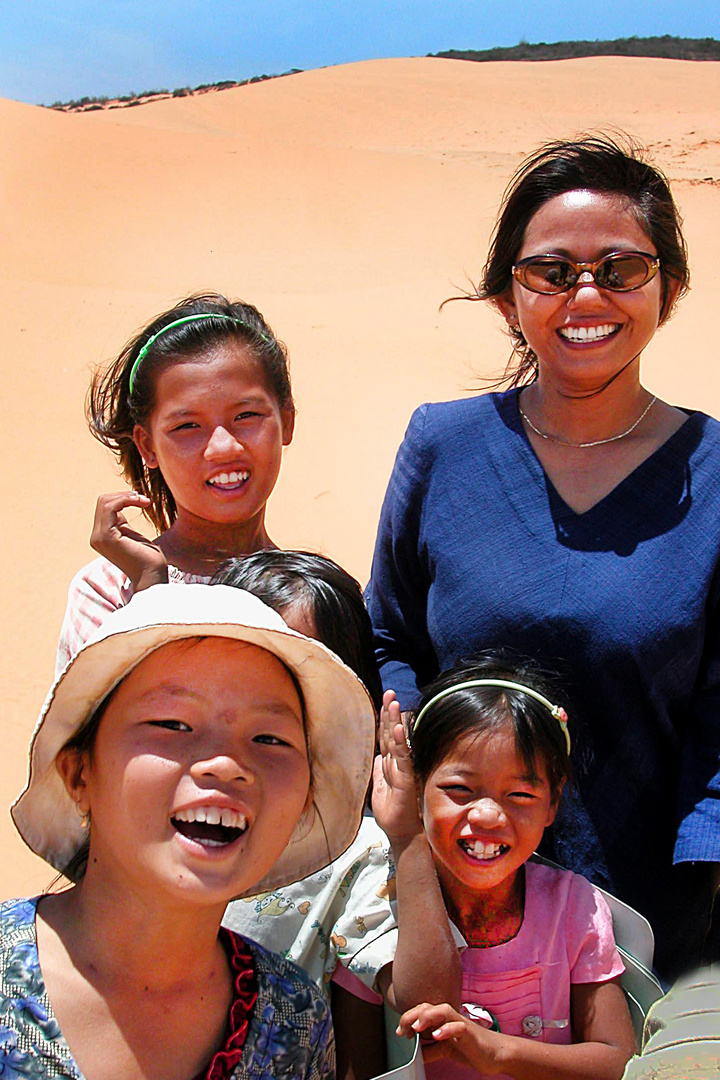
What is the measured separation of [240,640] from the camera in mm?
1738

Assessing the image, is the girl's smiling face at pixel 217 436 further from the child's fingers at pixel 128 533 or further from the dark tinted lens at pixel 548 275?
the dark tinted lens at pixel 548 275

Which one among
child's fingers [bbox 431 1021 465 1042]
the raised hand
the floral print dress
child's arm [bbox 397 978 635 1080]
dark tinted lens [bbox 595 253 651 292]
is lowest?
child's arm [bbox 397 978 635 1080]

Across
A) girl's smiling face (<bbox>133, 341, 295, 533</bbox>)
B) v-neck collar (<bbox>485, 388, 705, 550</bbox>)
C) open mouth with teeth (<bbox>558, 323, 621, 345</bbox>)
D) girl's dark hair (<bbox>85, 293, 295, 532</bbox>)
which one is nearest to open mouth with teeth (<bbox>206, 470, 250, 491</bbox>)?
girl's smiling face (<bbox>133, 341, 295, 533</bbox>)

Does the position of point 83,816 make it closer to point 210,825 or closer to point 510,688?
point 210,825

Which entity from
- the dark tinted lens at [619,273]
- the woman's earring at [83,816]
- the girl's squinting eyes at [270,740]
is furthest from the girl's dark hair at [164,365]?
the girl's squinting eyes at [270,740]

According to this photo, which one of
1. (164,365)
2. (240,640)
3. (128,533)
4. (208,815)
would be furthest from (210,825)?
(164,365)

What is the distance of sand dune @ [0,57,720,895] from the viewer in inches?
292

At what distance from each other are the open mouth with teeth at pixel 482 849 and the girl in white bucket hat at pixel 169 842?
0.47 meters

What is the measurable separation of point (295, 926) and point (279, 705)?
0.63 m

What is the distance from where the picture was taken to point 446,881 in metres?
2.28

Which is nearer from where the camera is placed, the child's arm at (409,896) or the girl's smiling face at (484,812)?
the child's arm at (409,896)

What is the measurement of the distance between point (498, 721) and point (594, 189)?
4.04ft

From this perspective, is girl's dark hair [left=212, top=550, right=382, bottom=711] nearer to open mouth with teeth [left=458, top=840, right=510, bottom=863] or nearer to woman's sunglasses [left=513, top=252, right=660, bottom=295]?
open mouth with teeth [left=458, top=840, right=510, bottom=863]

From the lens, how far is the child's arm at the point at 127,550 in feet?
9.23
